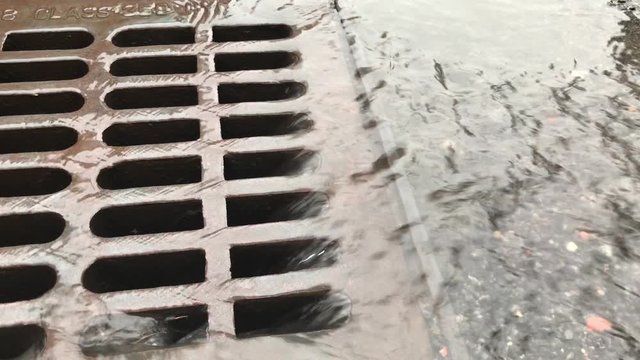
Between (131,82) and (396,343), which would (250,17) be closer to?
(131,82)

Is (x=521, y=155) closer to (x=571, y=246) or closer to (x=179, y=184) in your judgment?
(x=571, y=246)

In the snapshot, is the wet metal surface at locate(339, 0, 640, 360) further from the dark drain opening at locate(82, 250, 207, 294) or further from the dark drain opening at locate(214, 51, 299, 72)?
the dark drain opening at locate(82, 250, 207, 294)

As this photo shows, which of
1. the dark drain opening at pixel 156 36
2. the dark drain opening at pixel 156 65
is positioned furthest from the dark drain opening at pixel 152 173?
the dark drain opening at pixel 156 36

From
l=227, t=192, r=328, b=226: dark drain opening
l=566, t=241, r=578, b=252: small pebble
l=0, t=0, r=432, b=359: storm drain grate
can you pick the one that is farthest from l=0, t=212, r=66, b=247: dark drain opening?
l=566, t=241, r=578, b=252: small pebble

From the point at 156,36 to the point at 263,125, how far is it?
0.36 meters

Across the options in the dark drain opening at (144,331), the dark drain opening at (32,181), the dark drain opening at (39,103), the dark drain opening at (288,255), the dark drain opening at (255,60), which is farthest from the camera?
the dark drain opening at (255,60)

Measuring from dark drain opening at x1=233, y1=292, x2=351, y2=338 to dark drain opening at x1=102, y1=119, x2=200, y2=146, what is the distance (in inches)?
15.1

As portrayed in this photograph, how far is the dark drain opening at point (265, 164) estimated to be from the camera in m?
1.13

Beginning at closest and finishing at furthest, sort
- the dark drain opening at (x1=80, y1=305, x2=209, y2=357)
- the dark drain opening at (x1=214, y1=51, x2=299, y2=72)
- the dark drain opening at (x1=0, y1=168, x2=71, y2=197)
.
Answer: the dark drain opening at (x1=80, y1=305, x2=209, y2=357) → the dark drain opening at (x1=0, y1=168, x2=71, y2=197) → the dark drain opening at (x1=214, y1=51, x2=299, y2=72)

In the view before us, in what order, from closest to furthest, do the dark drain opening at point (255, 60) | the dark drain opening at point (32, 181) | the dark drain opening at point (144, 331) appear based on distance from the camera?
the dark drain opening at point (144, 331)
the dark drain opening at point (32, 181)
the dark drain opening at point (255, 60)

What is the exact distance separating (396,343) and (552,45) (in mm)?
827

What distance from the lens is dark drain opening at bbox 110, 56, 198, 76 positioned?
1310mm

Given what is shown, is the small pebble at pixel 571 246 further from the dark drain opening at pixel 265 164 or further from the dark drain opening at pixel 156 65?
the dark drain opening at pixel 156 65

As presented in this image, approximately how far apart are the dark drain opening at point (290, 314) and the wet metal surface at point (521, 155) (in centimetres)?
14
